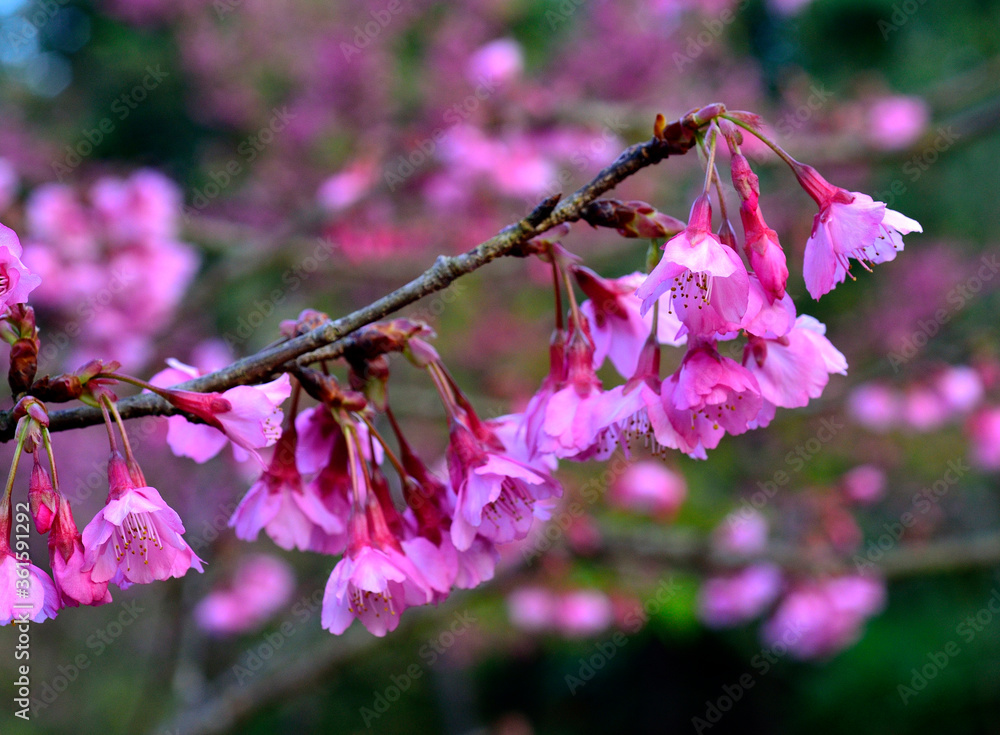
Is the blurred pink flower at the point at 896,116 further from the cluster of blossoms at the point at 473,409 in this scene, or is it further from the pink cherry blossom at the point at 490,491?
the pink cherry blossom at the point at 490,491

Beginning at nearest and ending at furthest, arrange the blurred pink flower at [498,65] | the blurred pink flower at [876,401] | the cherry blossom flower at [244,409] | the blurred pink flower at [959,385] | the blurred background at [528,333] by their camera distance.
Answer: the cherry blossom flower at [244,409] < the blurred background at [528,333] < the blurred pink flower at [959,385] < the blurred pink flower at [876,401] < the blurred pink flower at [498,65]

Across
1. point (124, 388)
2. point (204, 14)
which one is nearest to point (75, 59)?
point (204, 14)

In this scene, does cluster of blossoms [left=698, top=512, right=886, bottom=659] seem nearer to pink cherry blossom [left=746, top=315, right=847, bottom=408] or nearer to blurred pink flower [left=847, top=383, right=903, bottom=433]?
blurred pink flower [left=847, top=383, right=903, bottom=433]

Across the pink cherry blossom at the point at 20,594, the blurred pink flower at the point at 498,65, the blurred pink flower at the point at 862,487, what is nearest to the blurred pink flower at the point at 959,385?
the blurred pink flower at the point at 862,487

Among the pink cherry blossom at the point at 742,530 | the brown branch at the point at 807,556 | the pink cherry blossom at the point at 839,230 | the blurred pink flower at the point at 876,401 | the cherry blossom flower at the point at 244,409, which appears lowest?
the pink cherry blossom at the point at 742,530

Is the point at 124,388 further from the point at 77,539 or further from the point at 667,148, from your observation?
the point at 667,148

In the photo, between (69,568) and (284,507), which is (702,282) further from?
(69,568)

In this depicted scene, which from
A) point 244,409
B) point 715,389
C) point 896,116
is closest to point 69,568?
point 244,409
